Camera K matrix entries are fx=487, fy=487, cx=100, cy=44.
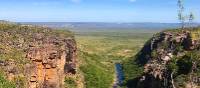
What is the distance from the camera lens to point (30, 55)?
8744 cm

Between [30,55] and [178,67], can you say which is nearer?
[30,55]

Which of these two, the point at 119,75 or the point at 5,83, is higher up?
the point at 5,83

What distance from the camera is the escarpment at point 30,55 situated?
75.7m

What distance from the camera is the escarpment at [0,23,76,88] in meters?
75.7

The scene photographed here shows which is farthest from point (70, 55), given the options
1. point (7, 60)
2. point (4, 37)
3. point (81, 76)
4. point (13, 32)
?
point (7, 60)

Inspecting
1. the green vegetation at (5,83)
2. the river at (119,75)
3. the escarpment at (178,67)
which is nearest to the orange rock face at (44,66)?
the green vegetation at (5,83)

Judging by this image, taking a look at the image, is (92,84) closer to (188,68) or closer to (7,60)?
(188,68)

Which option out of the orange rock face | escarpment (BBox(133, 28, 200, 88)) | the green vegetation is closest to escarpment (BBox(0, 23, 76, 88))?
the orange rock face

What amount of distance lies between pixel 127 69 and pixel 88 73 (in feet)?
93.7

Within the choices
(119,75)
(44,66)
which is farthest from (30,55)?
(119,75)

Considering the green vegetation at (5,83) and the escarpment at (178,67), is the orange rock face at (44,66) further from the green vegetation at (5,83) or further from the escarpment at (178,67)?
the escarpment at (178,67)

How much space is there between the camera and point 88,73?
488 ft

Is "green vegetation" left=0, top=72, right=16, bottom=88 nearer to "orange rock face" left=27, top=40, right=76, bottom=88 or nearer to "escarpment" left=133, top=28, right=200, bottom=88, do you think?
"orange rock face" left=27, top=40, right=76, bottom=88

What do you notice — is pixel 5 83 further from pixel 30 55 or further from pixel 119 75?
pixel 119 75
